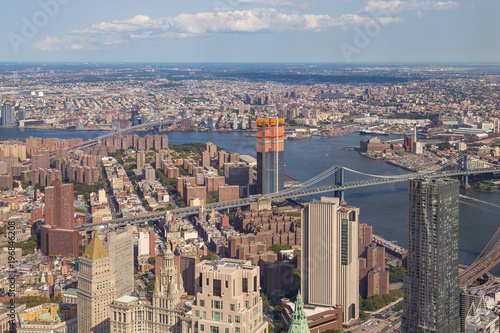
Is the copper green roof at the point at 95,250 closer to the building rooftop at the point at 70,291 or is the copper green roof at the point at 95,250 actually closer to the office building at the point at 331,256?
the building rooftop at the point at 70,291

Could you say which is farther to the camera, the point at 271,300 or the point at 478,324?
the point at 271,300

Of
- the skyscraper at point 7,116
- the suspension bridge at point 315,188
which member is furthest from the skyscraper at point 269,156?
the skyscraper at point 7,116

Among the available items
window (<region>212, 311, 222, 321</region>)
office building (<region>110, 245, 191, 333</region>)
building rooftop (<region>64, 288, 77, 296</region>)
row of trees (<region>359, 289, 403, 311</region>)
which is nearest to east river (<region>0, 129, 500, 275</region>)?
row of trees (<region>359, 289, 403, 311</region>)

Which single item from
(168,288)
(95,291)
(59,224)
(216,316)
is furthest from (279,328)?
(59,224)

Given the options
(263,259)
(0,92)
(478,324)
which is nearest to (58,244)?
(263,259)

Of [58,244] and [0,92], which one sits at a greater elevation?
[0,92]

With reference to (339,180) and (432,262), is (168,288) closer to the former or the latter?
(432,262)

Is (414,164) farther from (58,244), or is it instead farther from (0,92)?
(0,92)
